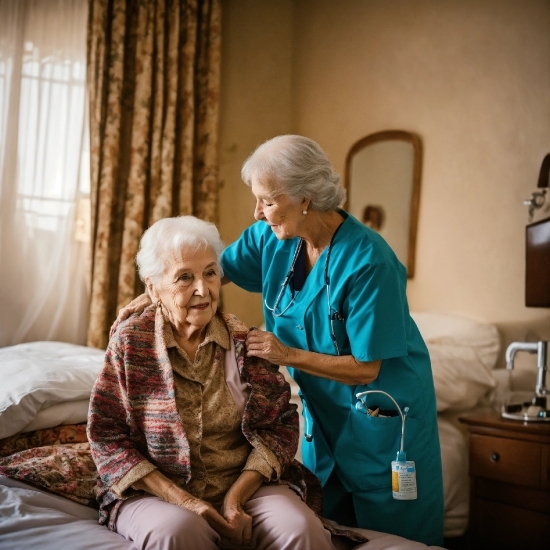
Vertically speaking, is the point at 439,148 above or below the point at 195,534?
above

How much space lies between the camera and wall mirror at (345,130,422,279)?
365 cm

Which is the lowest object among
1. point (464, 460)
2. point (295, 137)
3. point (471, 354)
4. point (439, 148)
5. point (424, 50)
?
point (464, 460)

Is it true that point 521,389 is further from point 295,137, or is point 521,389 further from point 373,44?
point 373,44

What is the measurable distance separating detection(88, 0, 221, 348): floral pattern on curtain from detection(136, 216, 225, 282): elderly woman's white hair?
5.87 ft

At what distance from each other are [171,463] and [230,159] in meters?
2.89

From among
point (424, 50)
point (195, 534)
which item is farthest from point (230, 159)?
point (195, 534)

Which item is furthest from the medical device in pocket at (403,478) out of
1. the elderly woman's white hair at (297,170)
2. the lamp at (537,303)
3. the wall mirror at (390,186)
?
the wall mirror at (390,186)

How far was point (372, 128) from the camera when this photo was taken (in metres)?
3.93

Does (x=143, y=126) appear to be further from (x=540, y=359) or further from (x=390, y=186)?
(x=540, y=359)

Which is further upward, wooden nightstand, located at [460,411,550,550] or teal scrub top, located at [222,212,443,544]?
teal scrub top, located at [222,212,443,544]

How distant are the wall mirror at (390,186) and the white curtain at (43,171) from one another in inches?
58.8

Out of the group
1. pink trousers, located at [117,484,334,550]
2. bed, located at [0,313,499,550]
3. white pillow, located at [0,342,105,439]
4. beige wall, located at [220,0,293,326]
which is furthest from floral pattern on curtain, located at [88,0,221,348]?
pink trousers, located at [117,484,334,550]

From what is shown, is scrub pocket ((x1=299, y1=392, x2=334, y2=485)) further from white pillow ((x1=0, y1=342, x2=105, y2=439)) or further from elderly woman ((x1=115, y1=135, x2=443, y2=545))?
white pillow ((x1=0, y1=342, x2=105, y2=439))

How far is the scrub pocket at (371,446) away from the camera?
1.86 m
